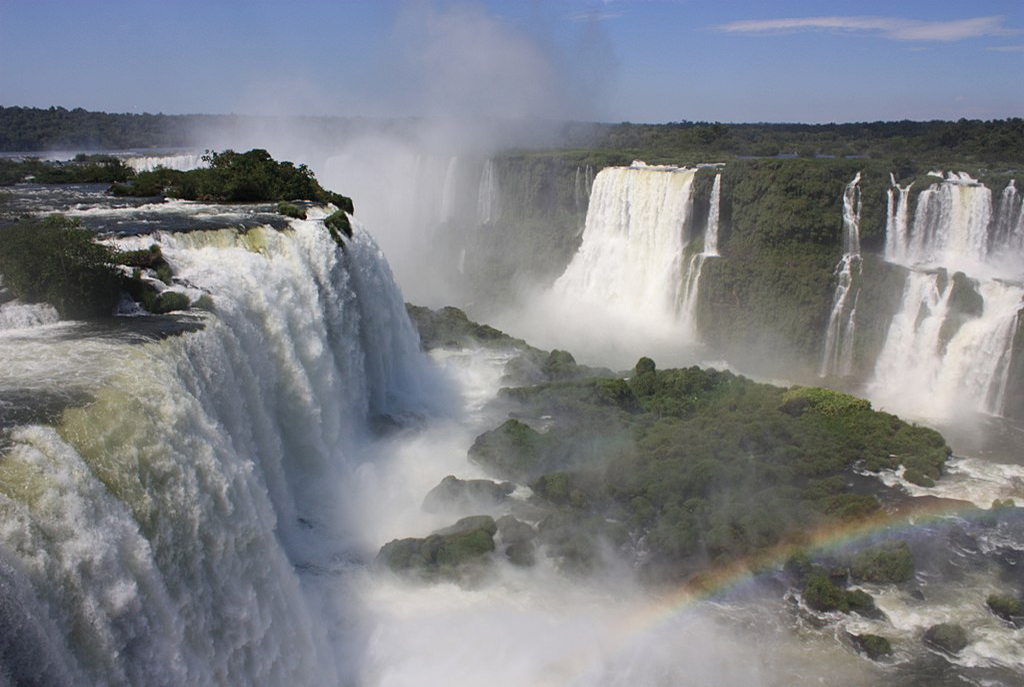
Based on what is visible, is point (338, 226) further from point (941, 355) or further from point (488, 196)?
point (488, 196)

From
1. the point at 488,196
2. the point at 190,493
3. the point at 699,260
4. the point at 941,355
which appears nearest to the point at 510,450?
the point at 190,493

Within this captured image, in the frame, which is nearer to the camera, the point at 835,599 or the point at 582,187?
the point at 835,599

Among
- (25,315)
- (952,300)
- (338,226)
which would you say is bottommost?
(25,315)

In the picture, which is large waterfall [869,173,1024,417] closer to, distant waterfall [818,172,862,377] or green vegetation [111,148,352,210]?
distant waterfall [818,172,862,377]

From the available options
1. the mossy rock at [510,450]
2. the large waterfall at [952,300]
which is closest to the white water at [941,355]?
the large waterfall at [952,300]

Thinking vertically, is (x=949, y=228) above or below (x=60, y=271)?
above

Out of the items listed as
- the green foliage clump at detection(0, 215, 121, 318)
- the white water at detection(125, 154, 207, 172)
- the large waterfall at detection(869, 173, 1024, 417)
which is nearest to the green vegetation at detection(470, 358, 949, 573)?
the large waterfall at detection(869, 173, 1024, 417)

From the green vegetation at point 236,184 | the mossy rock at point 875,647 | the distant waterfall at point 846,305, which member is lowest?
the mossy rock at point 875,647

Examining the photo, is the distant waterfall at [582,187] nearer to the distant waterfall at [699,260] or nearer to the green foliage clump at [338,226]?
the distant waterfall at [699,260]
